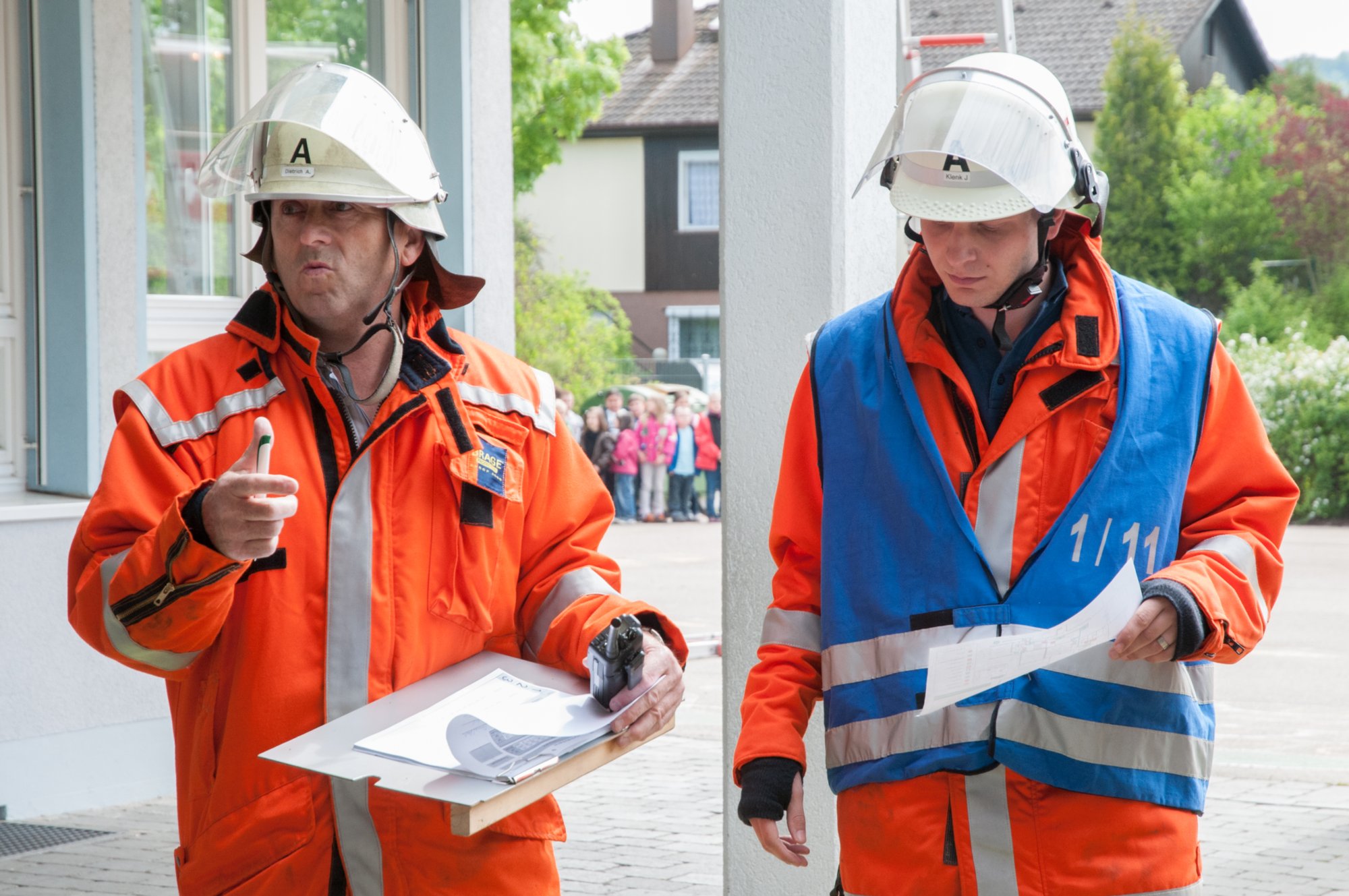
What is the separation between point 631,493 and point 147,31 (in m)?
16.0

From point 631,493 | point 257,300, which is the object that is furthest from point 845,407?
point 631,493

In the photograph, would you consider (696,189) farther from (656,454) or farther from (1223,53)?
(656,454)

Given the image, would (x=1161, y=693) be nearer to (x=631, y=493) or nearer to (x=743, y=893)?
(x=743, y=893)

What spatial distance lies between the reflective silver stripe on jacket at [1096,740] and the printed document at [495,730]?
1.96 ft

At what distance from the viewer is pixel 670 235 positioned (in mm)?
37969

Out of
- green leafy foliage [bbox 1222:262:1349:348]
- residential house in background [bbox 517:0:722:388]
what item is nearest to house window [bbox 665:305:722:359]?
residential house in background [bbox 517:0:722:388]

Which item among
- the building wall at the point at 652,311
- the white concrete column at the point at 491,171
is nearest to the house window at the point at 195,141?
the white concrete column at the point at 491,171

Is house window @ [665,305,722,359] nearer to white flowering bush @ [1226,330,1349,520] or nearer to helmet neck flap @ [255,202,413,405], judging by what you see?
white flowering bush @ [1226,330,1349,520]

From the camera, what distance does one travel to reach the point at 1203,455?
240 centimetres

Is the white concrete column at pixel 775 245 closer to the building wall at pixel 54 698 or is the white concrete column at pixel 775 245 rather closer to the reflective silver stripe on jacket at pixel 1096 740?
the reflective silver stripe on jacket at pixel 1096 740

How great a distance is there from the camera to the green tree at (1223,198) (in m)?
31.9

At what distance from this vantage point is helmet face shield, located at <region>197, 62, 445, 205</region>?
8.45 feet

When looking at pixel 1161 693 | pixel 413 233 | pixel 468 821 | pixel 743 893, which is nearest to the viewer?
pixel 468 821

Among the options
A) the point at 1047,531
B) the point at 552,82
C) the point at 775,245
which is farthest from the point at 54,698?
the point at 552,82
